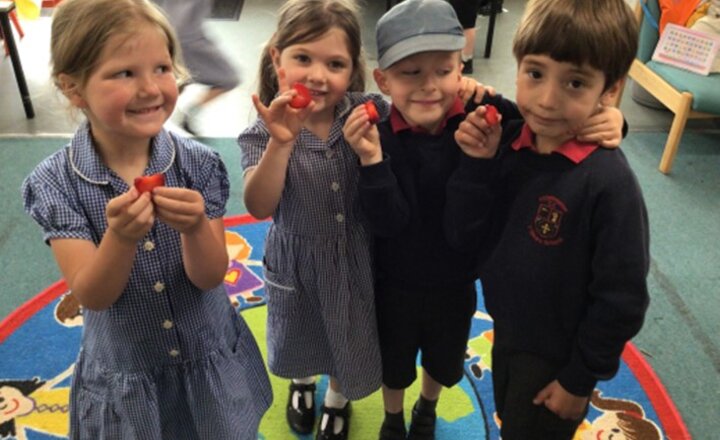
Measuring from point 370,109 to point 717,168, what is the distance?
2.36 m

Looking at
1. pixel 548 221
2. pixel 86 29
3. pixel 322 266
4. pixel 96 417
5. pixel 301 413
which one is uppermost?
pixel 86 29

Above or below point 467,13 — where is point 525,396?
above

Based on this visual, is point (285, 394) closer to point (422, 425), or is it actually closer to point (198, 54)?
point (422, 425)

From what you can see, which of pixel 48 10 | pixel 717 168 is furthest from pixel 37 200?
pixel 48 10

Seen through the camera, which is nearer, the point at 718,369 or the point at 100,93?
the point at 100,93

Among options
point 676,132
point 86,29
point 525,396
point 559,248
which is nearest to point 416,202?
point 559,248

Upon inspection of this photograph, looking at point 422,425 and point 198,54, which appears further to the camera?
point 198,54

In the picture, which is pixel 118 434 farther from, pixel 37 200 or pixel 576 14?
pixel 576 14

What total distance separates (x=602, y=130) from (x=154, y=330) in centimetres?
79

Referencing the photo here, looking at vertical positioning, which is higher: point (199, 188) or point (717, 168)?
point (199, 188)

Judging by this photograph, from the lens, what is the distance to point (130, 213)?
0.87 m

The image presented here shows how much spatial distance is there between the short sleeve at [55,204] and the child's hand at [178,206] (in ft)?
0.51

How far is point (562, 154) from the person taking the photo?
3.31 feet

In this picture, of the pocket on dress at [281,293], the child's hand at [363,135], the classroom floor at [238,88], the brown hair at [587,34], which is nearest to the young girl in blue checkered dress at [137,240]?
the pocket on dress at [281,293]
